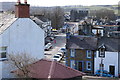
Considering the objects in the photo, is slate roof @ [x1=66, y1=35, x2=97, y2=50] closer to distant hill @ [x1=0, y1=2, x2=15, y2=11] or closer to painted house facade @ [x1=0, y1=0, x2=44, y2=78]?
distant hill @ [x1=0, y1=2, x2=15, y2=11]

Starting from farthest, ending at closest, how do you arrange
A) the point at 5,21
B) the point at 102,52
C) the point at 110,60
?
1. the point at 102,52
2. the point at 110,60
3. the point at 5,21

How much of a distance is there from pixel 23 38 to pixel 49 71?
373 centimetres

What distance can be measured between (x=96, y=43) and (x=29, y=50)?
11.1 metres

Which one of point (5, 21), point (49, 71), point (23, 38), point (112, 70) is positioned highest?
point (5, 21)

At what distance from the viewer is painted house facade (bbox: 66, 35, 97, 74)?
2352 centimetres

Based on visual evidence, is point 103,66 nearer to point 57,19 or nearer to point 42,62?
point 42,62

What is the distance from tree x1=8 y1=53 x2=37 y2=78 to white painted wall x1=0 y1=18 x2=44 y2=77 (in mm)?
684

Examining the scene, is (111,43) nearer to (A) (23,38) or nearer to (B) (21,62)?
(A) (23,38)

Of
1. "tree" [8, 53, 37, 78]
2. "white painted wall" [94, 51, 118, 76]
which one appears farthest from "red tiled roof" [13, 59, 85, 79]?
"white painted wall" [94, 51, 118, 76]

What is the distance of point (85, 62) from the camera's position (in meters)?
23.7

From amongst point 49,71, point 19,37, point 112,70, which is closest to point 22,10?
point 19,37

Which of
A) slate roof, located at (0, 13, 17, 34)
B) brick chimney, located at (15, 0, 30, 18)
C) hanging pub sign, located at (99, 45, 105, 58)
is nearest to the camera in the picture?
slate roof, located at (0, 13, 17, 34)

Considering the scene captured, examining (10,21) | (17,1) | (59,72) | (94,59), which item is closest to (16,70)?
(59,72)

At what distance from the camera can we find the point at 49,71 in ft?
35.5
